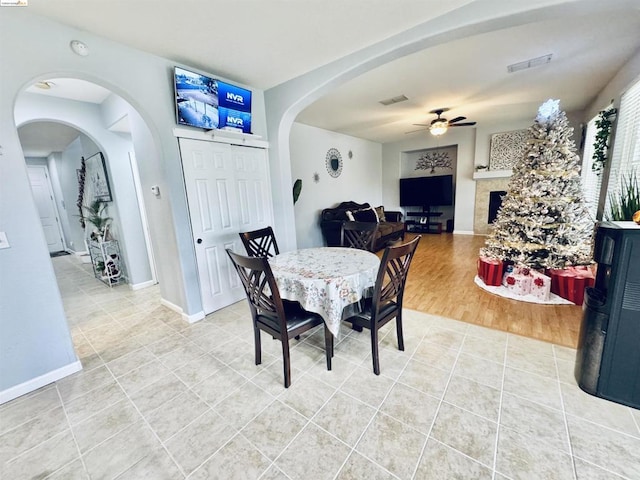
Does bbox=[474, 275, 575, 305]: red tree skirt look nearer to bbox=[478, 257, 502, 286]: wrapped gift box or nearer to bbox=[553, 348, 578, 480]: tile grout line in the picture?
bbox=[478, 257, 502, 286]: wrapped gift box

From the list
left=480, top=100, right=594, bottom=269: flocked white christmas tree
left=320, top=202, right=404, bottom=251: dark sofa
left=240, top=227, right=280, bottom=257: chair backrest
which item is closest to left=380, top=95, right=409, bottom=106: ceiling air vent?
left=480, top=100, right=594, bottom=269: flocked white christmas tree

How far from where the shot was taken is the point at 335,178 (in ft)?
20.5

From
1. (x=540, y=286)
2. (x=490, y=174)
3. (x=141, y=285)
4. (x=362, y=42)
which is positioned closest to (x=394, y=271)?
(x=362, y=42)

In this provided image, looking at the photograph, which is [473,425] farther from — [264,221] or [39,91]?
[39,91]

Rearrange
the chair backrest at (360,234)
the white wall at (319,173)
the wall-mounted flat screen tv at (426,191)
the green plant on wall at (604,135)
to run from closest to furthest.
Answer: the chair backrest at (360,234) → the green plant on wall at (604,135) → the white wall at (319,173) → the wall-mounted flat screen tv at (426,191)

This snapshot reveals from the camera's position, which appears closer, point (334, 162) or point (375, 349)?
point (375, 349)

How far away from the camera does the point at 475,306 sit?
2.86m

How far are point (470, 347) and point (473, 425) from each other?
80 cm

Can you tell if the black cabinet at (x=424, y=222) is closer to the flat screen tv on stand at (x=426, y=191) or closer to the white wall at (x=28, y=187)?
the flat screen tv on stand at (x=426, y=191)

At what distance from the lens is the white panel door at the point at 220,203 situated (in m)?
2.74

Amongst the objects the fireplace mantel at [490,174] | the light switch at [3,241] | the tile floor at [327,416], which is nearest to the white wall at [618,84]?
the fireplace mantel at [490,174]

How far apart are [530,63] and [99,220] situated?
20.6ft

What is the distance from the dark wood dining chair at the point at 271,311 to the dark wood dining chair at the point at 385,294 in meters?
0.31

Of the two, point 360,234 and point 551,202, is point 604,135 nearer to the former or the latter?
point 551,202
